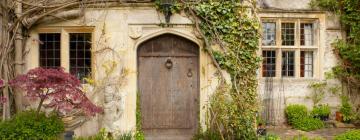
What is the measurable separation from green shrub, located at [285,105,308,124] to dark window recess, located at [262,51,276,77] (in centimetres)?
101

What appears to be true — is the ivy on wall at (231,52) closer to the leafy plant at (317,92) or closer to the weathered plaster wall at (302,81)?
the weathered plaster wall at (302,81)

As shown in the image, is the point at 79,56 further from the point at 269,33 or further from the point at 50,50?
the point at 269,33

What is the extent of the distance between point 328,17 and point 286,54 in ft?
4.75

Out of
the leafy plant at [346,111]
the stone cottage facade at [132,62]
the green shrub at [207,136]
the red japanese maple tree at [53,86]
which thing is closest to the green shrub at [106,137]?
the stone cottage facade at [132,62]

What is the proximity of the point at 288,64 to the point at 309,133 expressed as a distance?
2093 millimetres

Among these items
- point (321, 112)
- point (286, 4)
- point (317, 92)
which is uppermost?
point (286, 4)

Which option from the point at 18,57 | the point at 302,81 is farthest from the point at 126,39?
the point at 302,81

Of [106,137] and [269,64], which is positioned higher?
[269,64]

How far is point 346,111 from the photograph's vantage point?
10.3 meters

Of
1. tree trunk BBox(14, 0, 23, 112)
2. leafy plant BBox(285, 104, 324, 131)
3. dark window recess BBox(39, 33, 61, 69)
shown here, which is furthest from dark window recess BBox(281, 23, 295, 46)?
tree trunk BBox(14, 0, 23, 112)

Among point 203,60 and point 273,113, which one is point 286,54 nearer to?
point 273,113

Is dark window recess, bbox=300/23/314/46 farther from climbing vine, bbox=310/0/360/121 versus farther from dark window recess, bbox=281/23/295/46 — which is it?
climbing vine, bbox=310/0/360/121

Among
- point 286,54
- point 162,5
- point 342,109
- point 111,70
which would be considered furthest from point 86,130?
point 342,109

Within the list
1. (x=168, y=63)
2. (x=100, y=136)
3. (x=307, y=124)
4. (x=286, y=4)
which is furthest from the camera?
(x=286, y=4)
